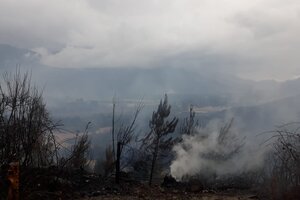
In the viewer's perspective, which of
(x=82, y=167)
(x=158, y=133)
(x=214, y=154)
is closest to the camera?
(x=82, y=167)

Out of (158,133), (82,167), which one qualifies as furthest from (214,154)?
(82,167)

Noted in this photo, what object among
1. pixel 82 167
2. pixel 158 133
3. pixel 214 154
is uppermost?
pixel 158 133

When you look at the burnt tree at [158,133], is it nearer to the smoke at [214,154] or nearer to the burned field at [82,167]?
the burned field at [82,167]

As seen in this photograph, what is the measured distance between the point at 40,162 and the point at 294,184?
7210 mm

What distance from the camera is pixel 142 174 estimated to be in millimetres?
26516

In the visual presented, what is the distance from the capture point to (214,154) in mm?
35531

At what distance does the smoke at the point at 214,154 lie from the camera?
112 feet

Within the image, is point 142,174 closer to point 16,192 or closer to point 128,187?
point 128,187

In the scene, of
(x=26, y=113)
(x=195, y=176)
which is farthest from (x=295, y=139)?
(x=195, y=176)

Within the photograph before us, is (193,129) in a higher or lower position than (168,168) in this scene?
higher

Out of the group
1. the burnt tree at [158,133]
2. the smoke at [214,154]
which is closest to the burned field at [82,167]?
the burnt tree at [158,133]

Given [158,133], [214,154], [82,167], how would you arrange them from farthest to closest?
1. [214,154]
2. [158,133]
3. [82,167]

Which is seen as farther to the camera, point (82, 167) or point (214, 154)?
point (214, 154)

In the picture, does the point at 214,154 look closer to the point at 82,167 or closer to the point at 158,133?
the point at 158,133
